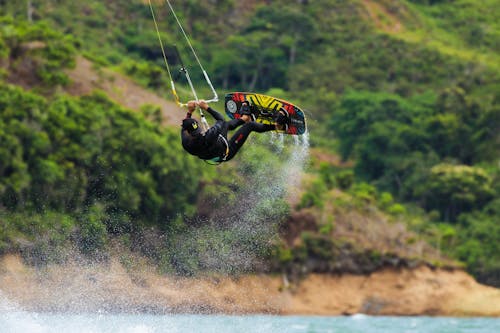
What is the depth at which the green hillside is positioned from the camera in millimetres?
26953

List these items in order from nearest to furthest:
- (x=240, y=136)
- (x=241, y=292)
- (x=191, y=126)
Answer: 1. (x=191, y=126)
2. (x=240, y=136)
3. (x=241, y=292)

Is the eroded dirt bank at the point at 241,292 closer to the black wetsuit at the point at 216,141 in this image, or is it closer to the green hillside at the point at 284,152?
the green hillside at the point at 284,152

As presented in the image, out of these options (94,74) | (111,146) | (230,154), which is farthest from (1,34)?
(230,154)

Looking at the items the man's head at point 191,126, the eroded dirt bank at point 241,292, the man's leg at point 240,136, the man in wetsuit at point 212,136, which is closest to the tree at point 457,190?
the eroded dirt bank at point 241,292

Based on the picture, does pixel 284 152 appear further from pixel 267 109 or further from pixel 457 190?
pixel 267 109

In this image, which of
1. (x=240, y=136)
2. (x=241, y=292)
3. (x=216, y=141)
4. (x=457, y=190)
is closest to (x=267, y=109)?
(x=240, y=136)

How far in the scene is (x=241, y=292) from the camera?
2286 centimetres

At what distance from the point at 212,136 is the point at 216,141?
9 centimetres

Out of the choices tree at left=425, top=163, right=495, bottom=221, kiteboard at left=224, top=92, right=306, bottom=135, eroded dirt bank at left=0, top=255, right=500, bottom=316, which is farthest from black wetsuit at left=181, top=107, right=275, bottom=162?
tree at left=425, top=163, right=495, bottom=221

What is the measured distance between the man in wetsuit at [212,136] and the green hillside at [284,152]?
3.97ft

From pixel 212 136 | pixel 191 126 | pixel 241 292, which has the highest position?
pixel 191 126

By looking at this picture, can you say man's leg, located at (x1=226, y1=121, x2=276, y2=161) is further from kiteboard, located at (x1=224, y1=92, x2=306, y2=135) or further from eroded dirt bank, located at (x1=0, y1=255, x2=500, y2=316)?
eroded dirt bank, located at (x1=0, y1=255, x2=500, y2=316)

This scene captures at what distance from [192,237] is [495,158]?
25069 mm

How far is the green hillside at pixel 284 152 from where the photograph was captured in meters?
27.0
